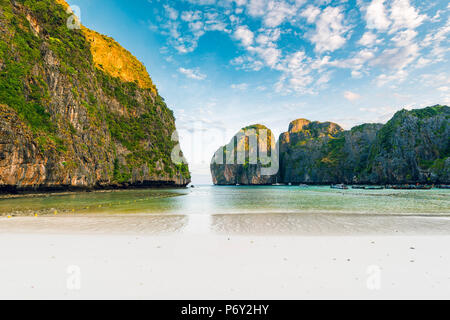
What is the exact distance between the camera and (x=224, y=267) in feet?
17.2

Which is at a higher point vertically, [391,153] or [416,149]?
[416,149]

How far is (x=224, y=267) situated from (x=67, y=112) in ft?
207

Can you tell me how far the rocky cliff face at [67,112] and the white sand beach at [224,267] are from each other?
136ft

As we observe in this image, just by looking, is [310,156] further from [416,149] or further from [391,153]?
[416,149]

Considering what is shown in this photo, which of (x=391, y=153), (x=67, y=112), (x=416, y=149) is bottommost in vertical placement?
(x=391, y=153)

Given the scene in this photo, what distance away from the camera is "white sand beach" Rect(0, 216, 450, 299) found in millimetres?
3998

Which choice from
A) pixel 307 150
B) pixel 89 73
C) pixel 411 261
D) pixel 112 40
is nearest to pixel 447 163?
pixel 307 150

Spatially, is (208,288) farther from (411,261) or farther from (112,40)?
(112,40)

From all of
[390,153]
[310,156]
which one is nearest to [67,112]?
[390,153]

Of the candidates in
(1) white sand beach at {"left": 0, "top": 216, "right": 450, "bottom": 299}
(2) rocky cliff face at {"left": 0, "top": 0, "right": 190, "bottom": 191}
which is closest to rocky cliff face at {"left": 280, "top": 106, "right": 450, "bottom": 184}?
(2) rocky cliff face at {"left": 0, "top": 0, "right": 190, "bottom": 191}

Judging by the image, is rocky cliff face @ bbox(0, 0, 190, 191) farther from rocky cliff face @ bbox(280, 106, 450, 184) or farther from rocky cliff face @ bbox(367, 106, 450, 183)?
rocky cliff face @ bbox(280, 106, 450, 184)

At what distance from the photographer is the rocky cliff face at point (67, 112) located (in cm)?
3788

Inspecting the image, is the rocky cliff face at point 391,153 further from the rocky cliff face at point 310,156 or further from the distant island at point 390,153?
the rocky cliff face at point 310,156

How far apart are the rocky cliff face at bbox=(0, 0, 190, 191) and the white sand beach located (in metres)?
41.6
